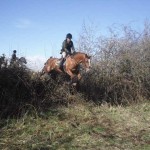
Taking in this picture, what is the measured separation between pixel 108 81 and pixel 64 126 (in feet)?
19.0

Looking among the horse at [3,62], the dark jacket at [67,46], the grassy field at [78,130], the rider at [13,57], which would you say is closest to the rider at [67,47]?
the dark jacket at [67,46]

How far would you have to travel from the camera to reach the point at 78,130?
941 centimetres

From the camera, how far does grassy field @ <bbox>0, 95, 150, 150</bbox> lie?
8.19 metres

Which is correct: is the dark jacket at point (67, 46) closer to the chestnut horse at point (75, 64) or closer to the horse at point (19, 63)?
the chestnut horse at point (75, 64)

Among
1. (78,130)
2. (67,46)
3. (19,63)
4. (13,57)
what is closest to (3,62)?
(19,63)

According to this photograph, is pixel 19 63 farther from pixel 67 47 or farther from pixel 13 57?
pixel 67 47

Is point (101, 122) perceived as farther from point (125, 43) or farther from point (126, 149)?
point (125, 43)

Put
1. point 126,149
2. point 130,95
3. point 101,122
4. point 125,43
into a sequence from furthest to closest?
point 125,43, point 130,95, point 101,122, point 126,149

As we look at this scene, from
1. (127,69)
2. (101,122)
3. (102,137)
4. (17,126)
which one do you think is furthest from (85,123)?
(127,69)

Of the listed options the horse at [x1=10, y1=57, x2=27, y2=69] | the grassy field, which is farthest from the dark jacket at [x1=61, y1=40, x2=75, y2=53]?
the grassy field

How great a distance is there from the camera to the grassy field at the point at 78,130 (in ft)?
26.9

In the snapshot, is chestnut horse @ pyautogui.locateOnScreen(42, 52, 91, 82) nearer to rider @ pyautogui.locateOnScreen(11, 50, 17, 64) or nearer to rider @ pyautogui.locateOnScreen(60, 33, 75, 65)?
rider @ pyautogui.locateOnScreen(60, 33, 75, 65)

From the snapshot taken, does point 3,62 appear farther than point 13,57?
No

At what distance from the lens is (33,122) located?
9969mm
